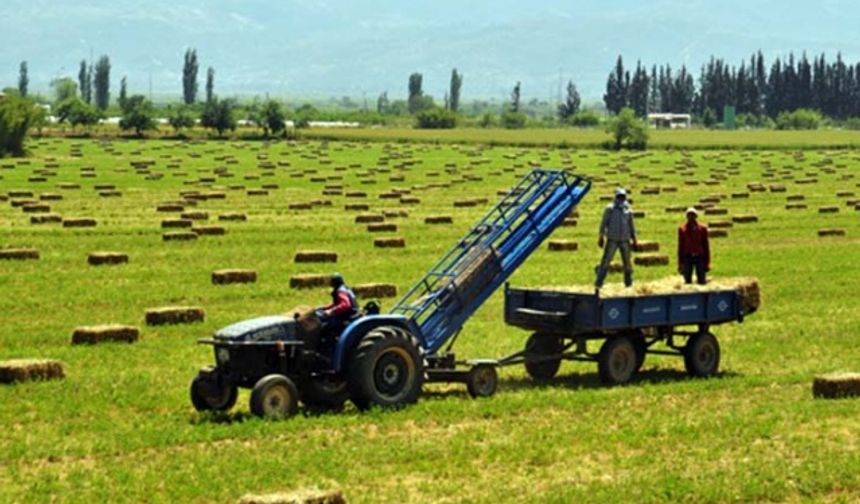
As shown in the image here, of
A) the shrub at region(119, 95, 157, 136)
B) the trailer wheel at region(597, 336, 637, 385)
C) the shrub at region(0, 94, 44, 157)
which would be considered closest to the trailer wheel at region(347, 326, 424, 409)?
the trailer wheel at region(597, 336, 637, 385)

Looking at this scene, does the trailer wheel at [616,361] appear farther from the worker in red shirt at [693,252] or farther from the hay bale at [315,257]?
the hay bale at [315,257]

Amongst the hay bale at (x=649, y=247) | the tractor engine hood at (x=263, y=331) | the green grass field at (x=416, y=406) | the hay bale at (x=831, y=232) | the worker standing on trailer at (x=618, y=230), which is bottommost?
the green grass field at (x=416, y=406)

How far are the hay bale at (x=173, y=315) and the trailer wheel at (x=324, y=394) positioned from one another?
8773 millimetres

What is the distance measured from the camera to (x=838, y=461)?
18891 millimetres

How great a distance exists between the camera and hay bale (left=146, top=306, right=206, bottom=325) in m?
30.2

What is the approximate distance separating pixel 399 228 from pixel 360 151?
74296 mm

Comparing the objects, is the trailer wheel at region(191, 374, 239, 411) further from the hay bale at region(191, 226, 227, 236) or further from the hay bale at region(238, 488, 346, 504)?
the hay bale at region(191, 226, 227, 236)

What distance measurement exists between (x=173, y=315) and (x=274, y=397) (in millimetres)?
9811

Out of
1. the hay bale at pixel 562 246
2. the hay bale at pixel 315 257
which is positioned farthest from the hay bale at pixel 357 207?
the hay bale at pixel 315 257

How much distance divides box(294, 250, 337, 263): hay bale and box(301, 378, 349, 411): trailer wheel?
19.1m

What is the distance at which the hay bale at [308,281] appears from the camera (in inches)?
1406

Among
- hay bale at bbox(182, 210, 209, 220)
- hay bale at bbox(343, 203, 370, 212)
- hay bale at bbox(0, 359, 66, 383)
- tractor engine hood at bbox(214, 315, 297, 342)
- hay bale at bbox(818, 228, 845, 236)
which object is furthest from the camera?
hay bale at bbox(343, 203, 370, 212)

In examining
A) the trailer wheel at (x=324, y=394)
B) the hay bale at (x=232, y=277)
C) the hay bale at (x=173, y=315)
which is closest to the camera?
the trailer wheel at (x=324, y=394)

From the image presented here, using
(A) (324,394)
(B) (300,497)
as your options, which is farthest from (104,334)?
(B) (300,497)
